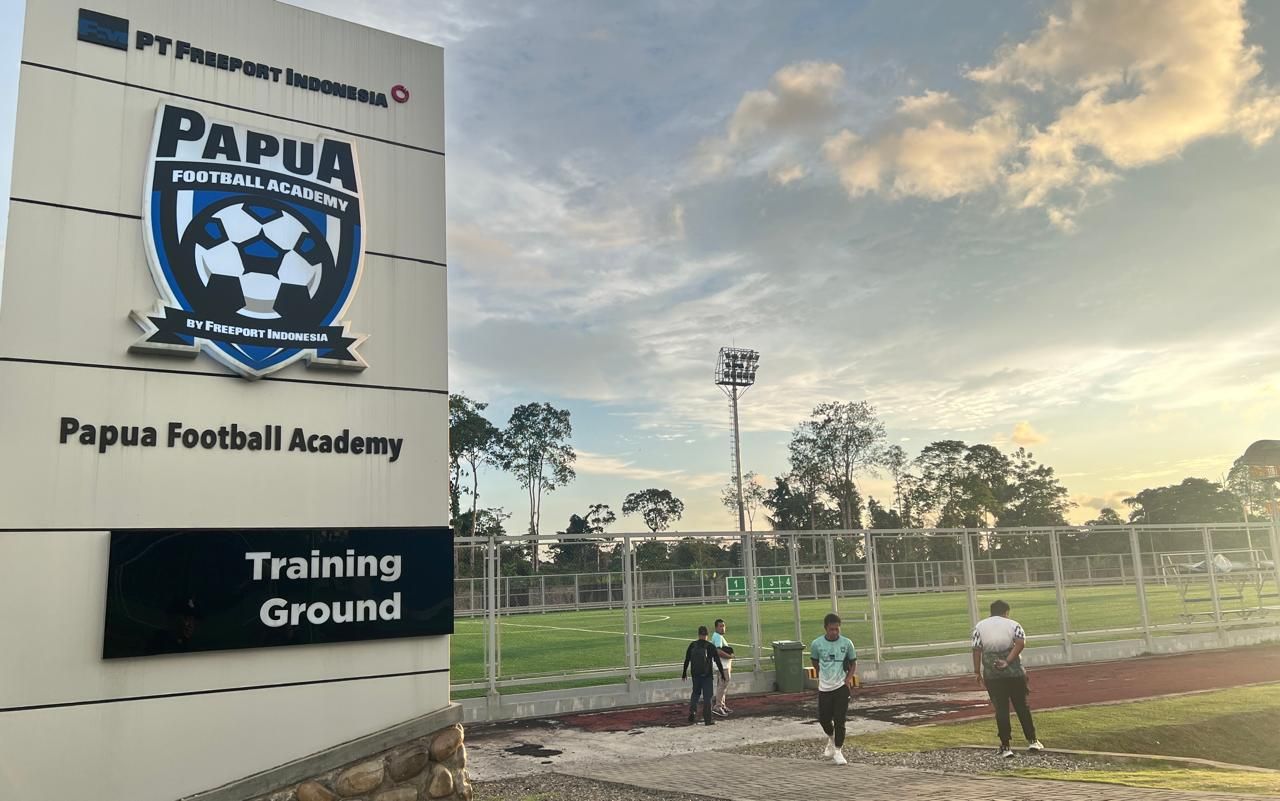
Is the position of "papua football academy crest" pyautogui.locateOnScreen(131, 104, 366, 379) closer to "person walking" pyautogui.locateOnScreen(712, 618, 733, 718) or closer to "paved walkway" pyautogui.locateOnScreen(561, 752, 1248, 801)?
"paved walkway" pyautogui.locateOnScreen(561, 752, 1248, 801)

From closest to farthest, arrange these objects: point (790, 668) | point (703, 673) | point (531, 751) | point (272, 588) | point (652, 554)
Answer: point (272, 588), point (531, 751), point (703, 673), point (790, 668), point (652, 554)

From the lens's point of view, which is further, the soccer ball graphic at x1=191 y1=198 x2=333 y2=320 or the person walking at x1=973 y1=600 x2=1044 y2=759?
the person walking at x1=973 y1=600 x2=1044 y2=759

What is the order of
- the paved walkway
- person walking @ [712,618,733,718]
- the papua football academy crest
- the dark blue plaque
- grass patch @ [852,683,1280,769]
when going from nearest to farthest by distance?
the dark blue plaque < the papua football academy crest < the paved walkway < grass patch @ [852,683,1280,769] < person walking @ [712,618,733,718]

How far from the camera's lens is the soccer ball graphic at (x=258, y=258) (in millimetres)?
7180

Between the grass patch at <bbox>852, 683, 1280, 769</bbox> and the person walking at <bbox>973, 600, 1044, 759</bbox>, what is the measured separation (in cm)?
100

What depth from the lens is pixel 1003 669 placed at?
1205 centimetres

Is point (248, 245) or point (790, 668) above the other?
point (248, 245)

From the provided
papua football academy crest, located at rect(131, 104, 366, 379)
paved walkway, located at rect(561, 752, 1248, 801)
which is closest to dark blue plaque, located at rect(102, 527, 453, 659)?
papua football academy crest, located at rect(131, 104, 366, 379)

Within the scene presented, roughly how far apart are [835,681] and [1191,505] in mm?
113887

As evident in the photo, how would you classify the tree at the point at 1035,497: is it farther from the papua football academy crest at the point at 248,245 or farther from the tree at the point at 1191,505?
the papua football academy crest at the point at 248,245

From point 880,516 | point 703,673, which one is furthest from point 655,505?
point 703,673

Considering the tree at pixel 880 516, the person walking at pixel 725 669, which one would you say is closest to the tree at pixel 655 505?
the tree at pixel 880 516

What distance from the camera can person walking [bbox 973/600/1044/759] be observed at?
1172 cm

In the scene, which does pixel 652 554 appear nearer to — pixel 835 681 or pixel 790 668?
pixel 790 668
